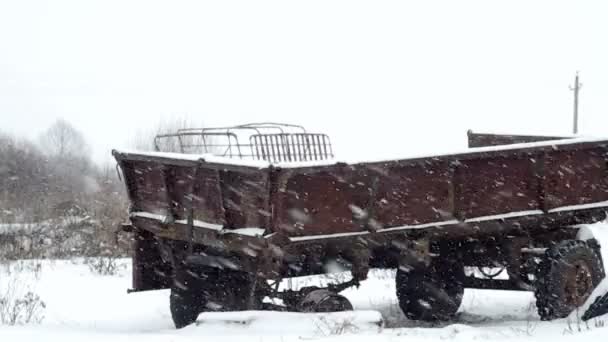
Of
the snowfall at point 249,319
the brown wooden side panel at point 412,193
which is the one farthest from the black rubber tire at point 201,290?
the brown wooden side panel at point 412,193

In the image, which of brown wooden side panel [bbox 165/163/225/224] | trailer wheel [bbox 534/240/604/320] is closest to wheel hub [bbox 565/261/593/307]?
trailer wheel [bbox 534/240/604/320]

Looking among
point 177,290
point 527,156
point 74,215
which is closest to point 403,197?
point 527,156

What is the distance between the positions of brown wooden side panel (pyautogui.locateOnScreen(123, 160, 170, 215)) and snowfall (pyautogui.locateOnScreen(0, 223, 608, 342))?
1.08 meters

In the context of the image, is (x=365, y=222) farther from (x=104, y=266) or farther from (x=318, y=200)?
(x=104, y=266)

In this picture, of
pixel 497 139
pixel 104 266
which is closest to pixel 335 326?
pixel 497 139

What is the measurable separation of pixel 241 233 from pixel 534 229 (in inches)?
106

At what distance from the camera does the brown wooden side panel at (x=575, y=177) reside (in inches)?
267

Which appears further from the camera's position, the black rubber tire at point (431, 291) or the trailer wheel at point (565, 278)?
the black rubber tire at point (431, 291)

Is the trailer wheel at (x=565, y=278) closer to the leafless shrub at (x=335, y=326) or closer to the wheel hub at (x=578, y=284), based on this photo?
the wheel hub at (x=578, y=284)

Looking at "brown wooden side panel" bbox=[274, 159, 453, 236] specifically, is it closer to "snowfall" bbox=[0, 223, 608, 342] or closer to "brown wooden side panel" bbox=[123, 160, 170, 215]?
"snowfall" bbox=[0, 223, 608, 342]

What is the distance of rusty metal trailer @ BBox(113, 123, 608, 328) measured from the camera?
5770 mm

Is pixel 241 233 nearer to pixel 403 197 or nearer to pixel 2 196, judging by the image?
pixel 403 197

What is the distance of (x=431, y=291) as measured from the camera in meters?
7.59

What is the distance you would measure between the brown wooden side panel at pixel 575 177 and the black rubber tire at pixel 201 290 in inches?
107
